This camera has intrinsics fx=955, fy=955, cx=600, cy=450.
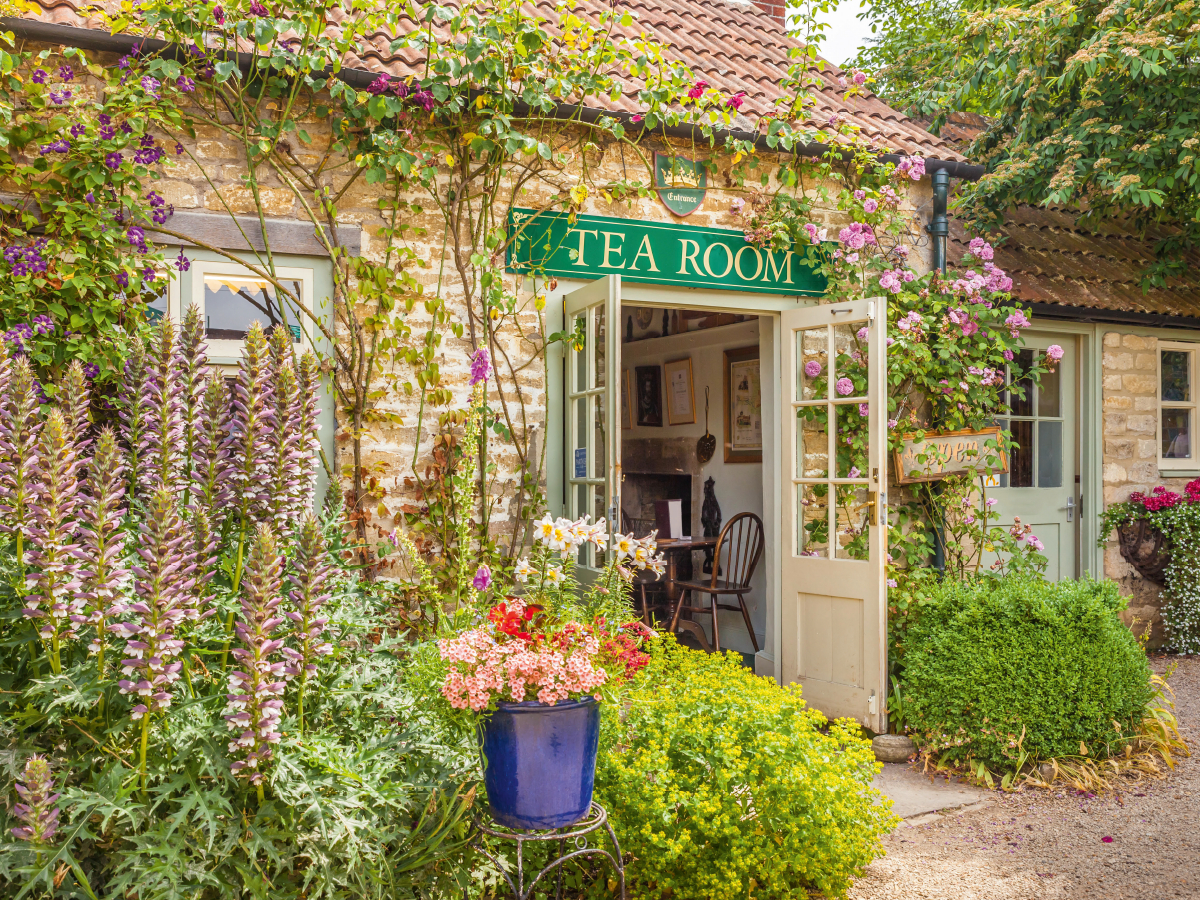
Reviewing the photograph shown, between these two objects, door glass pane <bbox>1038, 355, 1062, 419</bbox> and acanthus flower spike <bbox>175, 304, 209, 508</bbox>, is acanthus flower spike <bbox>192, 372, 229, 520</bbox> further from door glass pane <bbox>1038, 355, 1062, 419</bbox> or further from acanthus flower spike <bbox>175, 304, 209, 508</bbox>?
door glass pane <bbox>1038, 355, 1062, 419</bbox>

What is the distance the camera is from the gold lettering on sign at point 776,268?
5648mm

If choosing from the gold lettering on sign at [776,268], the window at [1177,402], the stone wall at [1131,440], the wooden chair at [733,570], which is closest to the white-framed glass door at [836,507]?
the gold lettering on sign at [776,268]

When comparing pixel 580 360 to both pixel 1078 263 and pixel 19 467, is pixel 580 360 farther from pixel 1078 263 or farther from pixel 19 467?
pixel 1078 263

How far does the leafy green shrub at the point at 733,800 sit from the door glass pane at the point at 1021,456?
4386 mm

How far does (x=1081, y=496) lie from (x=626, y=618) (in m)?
5.22

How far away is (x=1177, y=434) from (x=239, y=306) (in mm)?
6963

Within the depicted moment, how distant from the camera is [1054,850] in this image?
3633mm

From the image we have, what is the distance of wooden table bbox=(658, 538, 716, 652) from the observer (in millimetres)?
6836

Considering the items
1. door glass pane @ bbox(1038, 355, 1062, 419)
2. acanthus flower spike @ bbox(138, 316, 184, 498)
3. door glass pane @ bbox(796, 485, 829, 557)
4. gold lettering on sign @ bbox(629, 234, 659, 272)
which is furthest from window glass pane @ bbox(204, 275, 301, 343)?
door glass pane @ bbox(1038, 355, 1062, 419)

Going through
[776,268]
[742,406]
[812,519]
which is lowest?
[812,519]

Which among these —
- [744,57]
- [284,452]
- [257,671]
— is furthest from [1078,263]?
[257,671]

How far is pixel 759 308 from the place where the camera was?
5.70 metres

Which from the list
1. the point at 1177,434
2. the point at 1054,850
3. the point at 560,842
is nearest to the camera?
the point at 560,842

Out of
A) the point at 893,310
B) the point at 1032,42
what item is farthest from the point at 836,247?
the point at 1032,42
